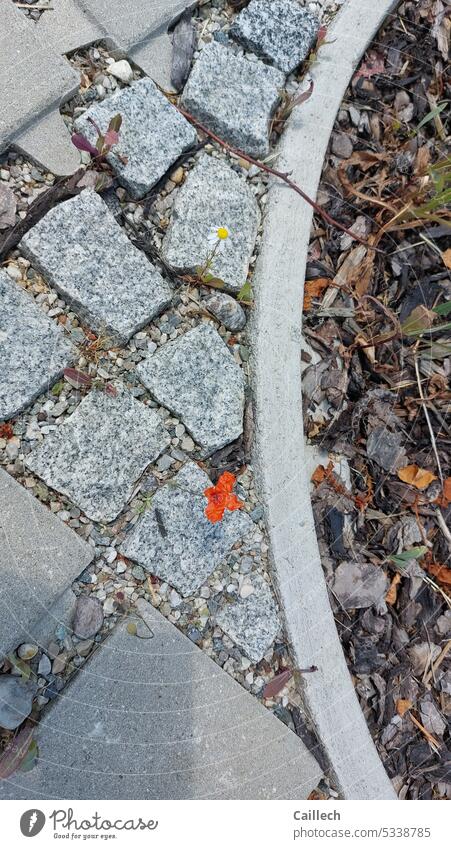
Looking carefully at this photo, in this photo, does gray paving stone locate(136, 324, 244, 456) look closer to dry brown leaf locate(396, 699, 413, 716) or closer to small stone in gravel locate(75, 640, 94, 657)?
small stone in gravel locate(75, 640, 94, 657)

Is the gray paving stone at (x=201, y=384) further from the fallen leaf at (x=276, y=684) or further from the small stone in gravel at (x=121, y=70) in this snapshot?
→ the small stone in gravel at (x=121, y=70)

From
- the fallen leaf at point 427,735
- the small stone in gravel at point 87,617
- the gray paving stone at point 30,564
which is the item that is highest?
the gray paving stone at point 30,564

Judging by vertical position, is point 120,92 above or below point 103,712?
above

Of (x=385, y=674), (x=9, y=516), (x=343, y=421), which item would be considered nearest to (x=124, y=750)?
(x=9, y=516)

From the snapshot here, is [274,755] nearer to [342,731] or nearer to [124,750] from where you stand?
[342,731]

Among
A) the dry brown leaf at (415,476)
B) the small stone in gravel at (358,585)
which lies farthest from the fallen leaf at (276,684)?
the dry brown leaf at (415,476)

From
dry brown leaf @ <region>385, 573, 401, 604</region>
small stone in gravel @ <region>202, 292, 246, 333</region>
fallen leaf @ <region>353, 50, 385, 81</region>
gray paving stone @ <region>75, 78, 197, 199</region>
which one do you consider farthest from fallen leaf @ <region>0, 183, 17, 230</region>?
dry brown leaf @ <region>385, 573, 401, 604</region>
